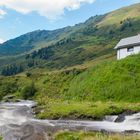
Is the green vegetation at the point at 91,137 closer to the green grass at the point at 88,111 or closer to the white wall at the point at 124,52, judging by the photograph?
the green grass at the point at 88,111

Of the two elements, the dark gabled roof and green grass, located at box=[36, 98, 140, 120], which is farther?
the dark gabled roof

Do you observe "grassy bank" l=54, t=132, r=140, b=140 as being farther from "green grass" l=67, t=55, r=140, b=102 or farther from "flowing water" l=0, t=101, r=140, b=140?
"green grass" l=67, t=55, r=140, b=102

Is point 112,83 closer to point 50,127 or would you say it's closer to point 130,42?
point 130,42

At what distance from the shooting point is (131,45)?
91438mm

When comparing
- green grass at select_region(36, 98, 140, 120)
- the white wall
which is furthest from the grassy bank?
the white wall

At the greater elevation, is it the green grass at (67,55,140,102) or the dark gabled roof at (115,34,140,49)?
the dark gabled roof at (115,34,140,49)

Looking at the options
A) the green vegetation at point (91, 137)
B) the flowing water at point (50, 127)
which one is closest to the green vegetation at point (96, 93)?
the flowing water at point (50, 127)

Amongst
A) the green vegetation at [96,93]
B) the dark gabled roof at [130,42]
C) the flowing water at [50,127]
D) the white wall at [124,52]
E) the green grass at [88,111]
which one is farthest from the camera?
the dark gabled roof at [130,42]

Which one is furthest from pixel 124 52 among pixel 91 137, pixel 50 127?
pixel 91 137

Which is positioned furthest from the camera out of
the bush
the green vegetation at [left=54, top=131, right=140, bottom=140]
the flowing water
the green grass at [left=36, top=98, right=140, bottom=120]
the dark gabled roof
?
the bush

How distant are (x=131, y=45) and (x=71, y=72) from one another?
2522cm

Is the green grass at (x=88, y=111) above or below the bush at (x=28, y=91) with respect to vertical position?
below

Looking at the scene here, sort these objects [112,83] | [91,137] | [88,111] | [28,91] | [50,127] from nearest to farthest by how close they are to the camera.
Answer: [91,137]
[50,127]
[88,111]
[112,83]
[28,91]

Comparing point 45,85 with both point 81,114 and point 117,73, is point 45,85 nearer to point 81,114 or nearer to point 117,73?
point 117,73
